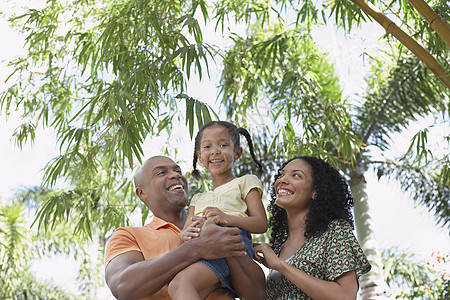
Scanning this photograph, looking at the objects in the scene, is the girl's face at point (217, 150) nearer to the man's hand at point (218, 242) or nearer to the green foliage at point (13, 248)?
the man's hand at point (218, 242)

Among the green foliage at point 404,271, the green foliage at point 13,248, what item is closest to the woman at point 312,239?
the green foliage at point 404,271

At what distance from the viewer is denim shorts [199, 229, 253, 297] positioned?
2.33 meters

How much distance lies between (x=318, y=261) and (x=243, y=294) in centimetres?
33

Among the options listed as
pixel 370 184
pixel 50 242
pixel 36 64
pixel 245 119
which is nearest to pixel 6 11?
pixel 36 64

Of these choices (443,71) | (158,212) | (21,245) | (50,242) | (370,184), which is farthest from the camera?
(50,242)

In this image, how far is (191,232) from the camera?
2.39 meters

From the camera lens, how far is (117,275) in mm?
2398

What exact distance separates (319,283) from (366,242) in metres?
6.50

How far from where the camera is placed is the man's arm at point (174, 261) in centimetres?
229

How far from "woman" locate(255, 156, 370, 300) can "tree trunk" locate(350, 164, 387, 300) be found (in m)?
5.25

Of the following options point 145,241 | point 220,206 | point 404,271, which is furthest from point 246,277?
point 404,271

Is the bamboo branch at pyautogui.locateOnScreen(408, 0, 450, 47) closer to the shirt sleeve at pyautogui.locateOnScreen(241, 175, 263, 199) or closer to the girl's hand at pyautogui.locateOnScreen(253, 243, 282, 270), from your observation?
the shirt sleeve at pyautogui.locateOnScreen(241, 175, 263, 199)

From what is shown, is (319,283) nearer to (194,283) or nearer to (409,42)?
(194,283)

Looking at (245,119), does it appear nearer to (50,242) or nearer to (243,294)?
(243,294)
